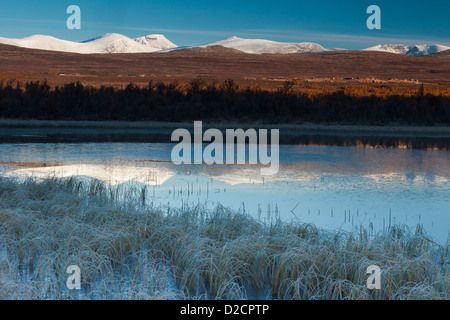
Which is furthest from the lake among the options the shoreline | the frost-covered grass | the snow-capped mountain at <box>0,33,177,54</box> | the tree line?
the snow-capped mountain at <box>0,33,177,54</box>

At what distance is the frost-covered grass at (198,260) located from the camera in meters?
4.78

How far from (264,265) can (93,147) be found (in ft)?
38.6

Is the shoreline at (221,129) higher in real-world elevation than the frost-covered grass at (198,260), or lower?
higher

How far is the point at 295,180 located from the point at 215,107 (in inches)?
551

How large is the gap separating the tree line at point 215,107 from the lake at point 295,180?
7254 mm

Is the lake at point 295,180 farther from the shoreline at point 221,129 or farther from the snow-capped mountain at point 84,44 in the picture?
the snow-capped mountain at point 84,44

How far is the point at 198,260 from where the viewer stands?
514 cm

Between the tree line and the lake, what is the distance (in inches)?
286

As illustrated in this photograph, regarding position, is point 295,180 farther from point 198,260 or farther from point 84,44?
point 84,44

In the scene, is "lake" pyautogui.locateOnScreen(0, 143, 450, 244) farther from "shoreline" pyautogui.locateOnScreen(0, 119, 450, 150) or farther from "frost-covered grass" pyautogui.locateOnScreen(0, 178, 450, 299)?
"shoreline" pyautogui.locateOnScreen(0, 119, 450, 150)

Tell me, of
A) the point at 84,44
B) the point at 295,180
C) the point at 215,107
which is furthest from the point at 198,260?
the point at 84,44

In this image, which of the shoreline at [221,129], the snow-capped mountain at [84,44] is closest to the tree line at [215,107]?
the shoreline at [221,129]

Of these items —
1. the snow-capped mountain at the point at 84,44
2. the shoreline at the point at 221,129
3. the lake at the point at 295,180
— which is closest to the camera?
the lake at the point at 295,180

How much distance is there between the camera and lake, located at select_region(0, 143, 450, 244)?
333 inches
